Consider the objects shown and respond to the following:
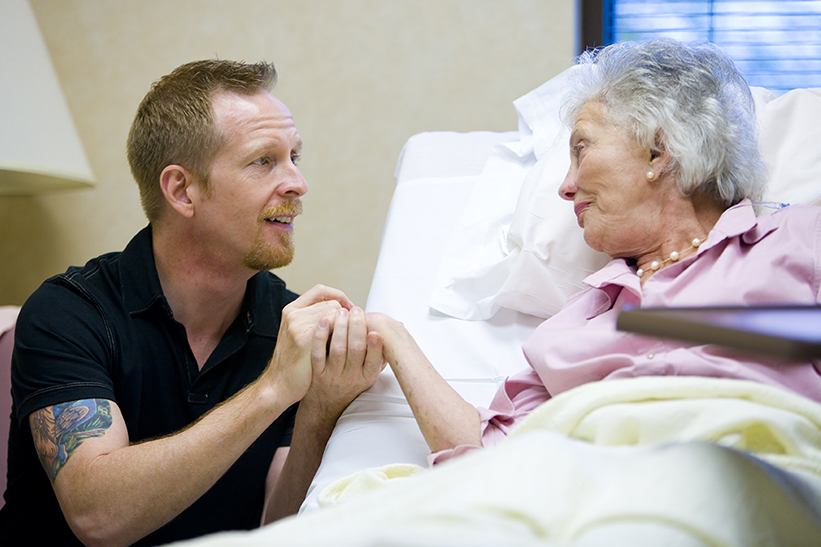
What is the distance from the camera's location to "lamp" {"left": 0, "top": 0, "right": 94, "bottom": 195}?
1.78 meters

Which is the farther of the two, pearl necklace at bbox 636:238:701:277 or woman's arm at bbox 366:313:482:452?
pearl necklace at bbox 636:238:701:277

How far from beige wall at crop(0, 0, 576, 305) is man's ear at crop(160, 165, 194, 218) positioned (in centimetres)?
80

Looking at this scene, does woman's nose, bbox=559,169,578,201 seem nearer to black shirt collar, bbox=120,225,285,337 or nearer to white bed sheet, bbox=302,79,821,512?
white bed sheet, bbox=302,79,821,512

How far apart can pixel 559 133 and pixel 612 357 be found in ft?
2.20

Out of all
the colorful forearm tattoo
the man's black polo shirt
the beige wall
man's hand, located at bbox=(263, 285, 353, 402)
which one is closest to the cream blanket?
man's hand, located at bbox=(263, 285, 353, 402)

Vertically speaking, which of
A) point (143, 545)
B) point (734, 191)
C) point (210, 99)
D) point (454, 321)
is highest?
point (210, 99)

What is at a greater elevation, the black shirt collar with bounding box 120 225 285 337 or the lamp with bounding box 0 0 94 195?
the lamp with bounding box 0 0 94 195

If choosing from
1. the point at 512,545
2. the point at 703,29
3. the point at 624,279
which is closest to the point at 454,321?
the point at 624,279

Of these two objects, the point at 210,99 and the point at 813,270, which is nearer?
the point at 813,270

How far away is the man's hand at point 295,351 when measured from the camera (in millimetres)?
1137

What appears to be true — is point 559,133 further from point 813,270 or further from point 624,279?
point 813,270

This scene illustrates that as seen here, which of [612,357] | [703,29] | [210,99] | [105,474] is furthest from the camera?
[703,29]

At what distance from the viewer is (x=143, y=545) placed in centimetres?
132

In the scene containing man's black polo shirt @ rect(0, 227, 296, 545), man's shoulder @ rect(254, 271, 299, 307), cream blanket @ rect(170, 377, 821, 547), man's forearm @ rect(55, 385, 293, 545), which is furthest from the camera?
man's shoulder @ rect(254, 271, 299, 307)
